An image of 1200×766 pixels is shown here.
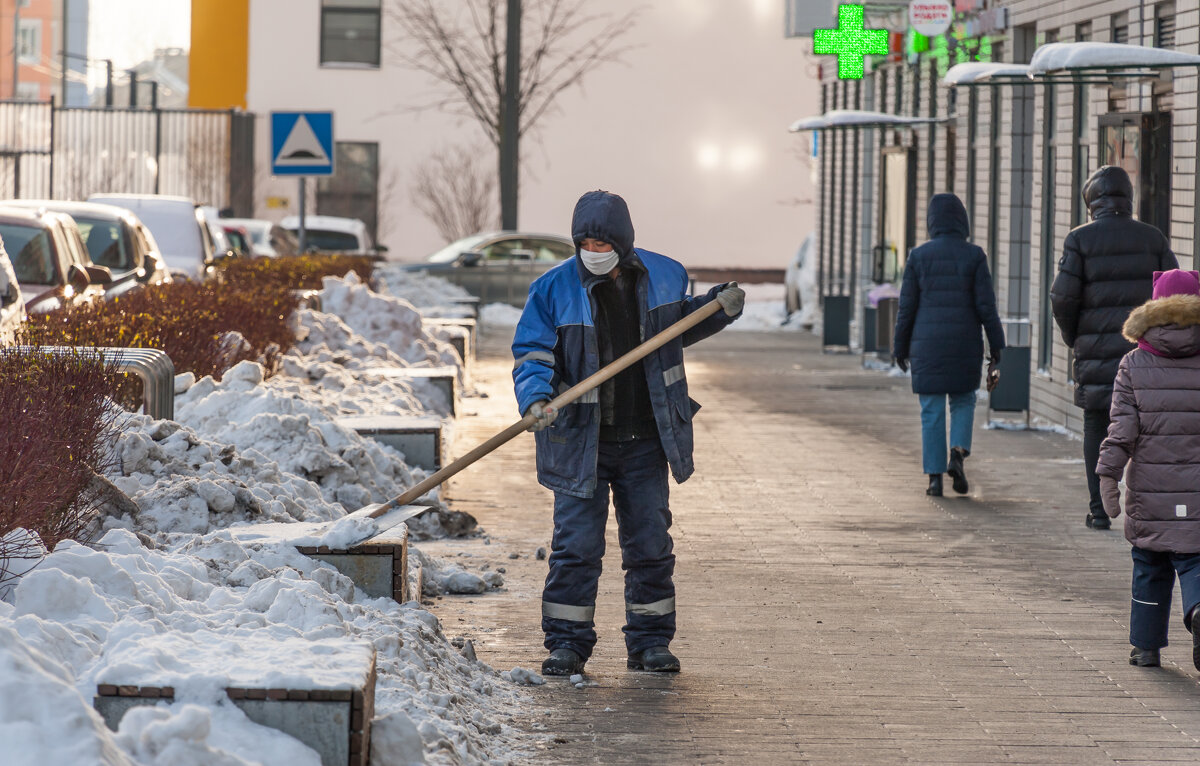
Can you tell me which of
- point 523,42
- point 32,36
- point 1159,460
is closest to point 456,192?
point 523,42

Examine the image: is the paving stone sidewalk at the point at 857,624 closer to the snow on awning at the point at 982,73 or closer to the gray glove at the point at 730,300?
the gray glove at the point at 730,300

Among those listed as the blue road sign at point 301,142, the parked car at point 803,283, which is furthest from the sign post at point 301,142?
the parked car at point 803,283

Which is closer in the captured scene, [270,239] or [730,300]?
[730,300]

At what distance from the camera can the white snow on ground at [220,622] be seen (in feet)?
13.9

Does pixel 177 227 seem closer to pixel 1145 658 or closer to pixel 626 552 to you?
pixel 626 552

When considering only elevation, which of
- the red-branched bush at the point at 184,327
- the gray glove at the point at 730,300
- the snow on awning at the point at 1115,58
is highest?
A: the snow on awning at the point at 1115,58

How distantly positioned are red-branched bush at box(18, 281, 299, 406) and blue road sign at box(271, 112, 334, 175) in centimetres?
386

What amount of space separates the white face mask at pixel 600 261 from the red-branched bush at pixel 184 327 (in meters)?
2.74

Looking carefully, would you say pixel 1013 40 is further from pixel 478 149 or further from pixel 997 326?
pixel 478 149

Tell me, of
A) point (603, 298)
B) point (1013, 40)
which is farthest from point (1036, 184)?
point (603, 298)

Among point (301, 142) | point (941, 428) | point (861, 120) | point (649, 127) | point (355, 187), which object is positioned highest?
point (649, 127)

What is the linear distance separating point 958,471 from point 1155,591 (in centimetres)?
452

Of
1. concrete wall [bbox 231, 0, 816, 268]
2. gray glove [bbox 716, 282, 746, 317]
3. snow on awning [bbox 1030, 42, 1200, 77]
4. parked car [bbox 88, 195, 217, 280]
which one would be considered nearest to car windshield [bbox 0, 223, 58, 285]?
parked car [bbox 88, 195, 217, 280]

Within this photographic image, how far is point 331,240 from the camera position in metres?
34.2
